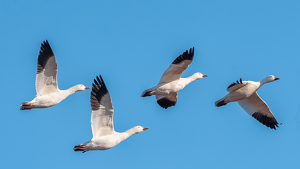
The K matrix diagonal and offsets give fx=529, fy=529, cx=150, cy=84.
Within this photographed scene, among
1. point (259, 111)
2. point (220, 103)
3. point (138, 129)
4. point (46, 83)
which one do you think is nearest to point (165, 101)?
point (220, 103)

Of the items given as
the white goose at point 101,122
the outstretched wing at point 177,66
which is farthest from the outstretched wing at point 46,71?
the outstretched wing at point 177,66

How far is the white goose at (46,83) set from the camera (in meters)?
15.5

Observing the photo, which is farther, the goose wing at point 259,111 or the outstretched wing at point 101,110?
the goose wing at point 259,111

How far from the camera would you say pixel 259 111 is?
56.9ft

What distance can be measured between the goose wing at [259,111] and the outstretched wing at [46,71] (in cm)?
618

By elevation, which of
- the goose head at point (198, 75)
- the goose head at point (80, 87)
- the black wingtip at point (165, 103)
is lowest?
the black wingtip at point (165, 103)

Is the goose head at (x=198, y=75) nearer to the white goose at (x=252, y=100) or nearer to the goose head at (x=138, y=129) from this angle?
the white goose at (x=252, y=100)

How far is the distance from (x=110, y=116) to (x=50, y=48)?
2.89 metres

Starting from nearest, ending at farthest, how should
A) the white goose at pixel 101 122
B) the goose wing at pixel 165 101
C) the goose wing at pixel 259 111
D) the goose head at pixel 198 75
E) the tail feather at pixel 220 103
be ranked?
the white goose at pixel 101 122
the tail feather at pixel 220 103
the goose head at pixel 198 75
the goose wing at pixel 259 111
the goose wing at pixel 165 101

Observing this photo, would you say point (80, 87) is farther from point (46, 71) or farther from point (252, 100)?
point (252, 100)

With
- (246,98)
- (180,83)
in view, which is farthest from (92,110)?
(246,98)

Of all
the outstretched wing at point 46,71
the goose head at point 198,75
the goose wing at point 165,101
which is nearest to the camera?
the outstretched wing at point 46,71

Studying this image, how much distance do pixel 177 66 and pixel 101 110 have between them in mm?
2732

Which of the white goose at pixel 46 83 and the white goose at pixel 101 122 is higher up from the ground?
the white goose at pixel 46 83
